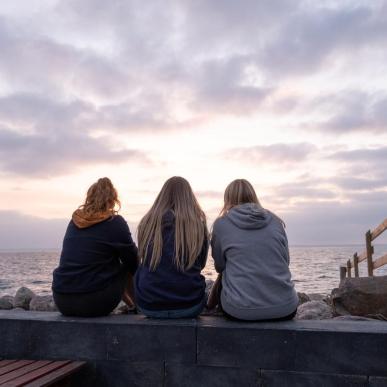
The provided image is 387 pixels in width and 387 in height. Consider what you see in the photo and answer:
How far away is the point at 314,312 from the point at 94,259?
2908 millimetres

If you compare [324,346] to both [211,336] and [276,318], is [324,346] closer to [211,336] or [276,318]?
[276,318]

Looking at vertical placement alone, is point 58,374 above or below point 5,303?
above

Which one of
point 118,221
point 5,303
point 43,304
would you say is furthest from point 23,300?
point 118,221

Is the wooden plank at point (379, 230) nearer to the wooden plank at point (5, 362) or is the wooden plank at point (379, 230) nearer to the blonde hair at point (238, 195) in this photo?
the blonde hair at point (238, 195)

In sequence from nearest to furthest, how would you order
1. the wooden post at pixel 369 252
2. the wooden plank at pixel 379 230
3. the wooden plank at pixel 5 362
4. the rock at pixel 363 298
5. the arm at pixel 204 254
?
A: the wooden plank at pixel 5 362, the arm at pixel 204 254, the rock at pixel 363 298, the wooden plank at pixel 379 230, the wooden post at pixel 369 252

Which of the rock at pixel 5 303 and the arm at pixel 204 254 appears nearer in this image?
the arm at pixel 204 254

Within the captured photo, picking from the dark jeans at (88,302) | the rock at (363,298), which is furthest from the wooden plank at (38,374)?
the rock at (363,298)

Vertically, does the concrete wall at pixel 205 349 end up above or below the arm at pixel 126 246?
below

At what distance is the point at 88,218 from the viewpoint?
427cm

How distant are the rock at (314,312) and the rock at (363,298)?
0.27m

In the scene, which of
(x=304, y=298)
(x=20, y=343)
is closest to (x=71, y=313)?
(x=20, y=343)

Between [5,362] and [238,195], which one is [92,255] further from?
[238,195]

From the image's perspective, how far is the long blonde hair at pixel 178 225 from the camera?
12.8 feet

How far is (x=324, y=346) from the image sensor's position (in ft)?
11.3
